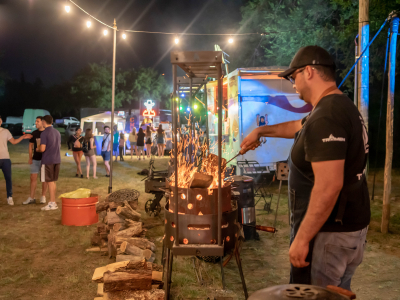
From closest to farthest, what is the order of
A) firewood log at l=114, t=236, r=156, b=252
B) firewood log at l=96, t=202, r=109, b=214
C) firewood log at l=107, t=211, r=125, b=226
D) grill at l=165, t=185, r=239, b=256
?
grill at l=165, t=185, r=239, b=256, firewood log at l=114, t=236, r=156, b=252, firewood log at l=107, t=211, r=125, b=226, firewood log at l=96, t=202, r=109, b=214

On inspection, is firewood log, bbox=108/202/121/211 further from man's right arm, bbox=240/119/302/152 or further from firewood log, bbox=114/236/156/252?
man's right arm, bbox=240/119/302/152

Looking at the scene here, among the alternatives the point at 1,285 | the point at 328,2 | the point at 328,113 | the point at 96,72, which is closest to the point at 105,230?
the point at 1,285

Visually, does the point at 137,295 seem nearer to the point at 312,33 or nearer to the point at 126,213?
the point at 126,213

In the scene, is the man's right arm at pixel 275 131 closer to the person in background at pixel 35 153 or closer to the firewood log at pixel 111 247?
the firewood log at pixel 111 247

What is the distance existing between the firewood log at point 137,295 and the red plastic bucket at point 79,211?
3.28 m

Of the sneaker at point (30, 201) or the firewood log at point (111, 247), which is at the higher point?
the sneaker at point (30, 201)

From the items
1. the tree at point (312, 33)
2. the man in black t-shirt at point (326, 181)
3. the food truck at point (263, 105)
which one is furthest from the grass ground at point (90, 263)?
the tree at point (312, 33)

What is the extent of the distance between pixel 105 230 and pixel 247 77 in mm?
6505

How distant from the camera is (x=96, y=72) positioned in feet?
154

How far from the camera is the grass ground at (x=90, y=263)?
13.9ft

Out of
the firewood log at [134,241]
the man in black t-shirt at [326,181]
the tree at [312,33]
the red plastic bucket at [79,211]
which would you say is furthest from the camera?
the tree at [312,33]

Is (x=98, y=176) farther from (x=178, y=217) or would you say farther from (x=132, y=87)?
(x=132, y=87)

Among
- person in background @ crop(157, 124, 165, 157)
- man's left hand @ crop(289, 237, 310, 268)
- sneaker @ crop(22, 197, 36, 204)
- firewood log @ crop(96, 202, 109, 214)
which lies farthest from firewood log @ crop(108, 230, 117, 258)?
person in background @ crop(157, 124, 165, 157)

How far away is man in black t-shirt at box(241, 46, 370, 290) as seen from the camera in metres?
1.77
